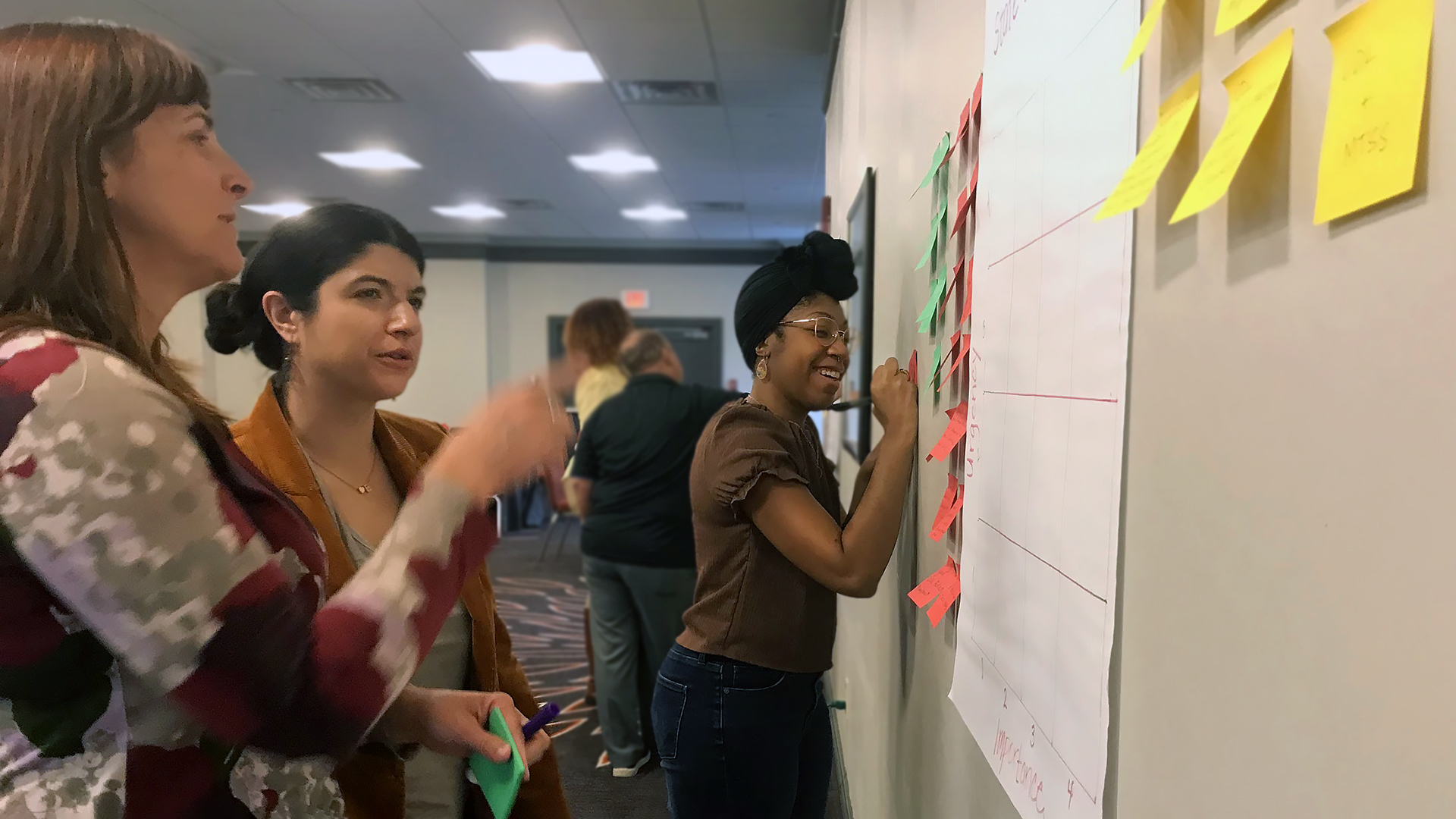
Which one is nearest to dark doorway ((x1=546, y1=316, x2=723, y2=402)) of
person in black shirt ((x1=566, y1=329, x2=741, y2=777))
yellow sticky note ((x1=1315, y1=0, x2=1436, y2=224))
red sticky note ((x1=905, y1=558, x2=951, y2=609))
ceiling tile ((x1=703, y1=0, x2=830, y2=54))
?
ceiling tile ((x1=703, y1=0, x2=830, y2=54))

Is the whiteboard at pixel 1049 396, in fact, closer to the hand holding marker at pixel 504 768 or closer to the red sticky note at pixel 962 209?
the red sticky note at pixel 962 209

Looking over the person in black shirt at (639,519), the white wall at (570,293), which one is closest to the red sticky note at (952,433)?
the person in black shirt at (639,519)

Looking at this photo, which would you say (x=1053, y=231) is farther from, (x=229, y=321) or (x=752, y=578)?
(x=229, y=321)

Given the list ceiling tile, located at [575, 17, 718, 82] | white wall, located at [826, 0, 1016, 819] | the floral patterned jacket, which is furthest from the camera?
ceiling tile, located at [575, 17, 718, 82]

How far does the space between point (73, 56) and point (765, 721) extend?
121cm

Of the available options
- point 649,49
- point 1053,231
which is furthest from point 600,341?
point 1053,231

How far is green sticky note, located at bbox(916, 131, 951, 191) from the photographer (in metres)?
1.12

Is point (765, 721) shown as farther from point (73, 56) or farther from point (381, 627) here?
point (73, 56)

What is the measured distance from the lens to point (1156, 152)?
0.47 meters

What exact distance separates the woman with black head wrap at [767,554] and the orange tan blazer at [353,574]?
260 mm

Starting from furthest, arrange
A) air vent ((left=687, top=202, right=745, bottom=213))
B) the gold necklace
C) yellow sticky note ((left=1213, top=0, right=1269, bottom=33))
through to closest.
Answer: air vent ((left=687, top=202, right=745, bottom=213)) → the gold necklace → yellow sticky note ((left=1213, top=0, right=1269, bottom=33))

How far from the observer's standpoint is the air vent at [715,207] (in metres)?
7.47

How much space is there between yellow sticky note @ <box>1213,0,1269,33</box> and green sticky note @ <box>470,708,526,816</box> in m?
0.91

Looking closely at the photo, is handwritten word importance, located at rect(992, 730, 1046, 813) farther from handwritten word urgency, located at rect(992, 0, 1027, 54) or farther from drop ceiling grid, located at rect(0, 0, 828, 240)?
drop ceiling grid, located at rect(0, 0, 828, 240)
